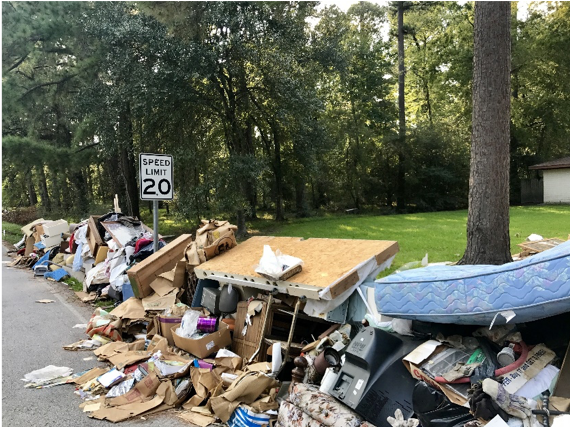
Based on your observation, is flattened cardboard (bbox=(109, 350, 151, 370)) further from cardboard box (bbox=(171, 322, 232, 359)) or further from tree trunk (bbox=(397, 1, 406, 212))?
tree trunk (bbox=(397, 1, 406, 212))

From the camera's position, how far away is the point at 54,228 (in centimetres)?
1073

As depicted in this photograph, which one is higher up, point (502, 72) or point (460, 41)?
point (460, 41)

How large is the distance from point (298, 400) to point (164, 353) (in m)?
1.96

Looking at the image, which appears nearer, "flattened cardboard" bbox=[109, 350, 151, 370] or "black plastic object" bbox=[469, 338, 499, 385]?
"black plastic object" bbox=[469, 338, 499, 385]

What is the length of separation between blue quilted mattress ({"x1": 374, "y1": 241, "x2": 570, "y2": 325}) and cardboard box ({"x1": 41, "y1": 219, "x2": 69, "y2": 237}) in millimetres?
9897

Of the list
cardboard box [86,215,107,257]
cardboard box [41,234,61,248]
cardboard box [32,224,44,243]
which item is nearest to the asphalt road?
cardboard box [86,215,107,257]

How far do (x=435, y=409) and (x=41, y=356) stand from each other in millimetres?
4582

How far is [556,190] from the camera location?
18.8 feet

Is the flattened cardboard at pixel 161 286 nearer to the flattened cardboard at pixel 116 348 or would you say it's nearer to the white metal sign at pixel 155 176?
the flattened cardboard at pixel 116 348

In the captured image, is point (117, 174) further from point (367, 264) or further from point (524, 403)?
point (524, 403)

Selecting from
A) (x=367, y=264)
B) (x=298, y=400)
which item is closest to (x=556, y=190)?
(x=367, y=264)

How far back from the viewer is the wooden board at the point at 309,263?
164 inches

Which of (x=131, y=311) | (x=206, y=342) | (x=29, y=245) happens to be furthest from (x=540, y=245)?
(x=29, y=245)

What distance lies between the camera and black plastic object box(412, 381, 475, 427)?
271cm
